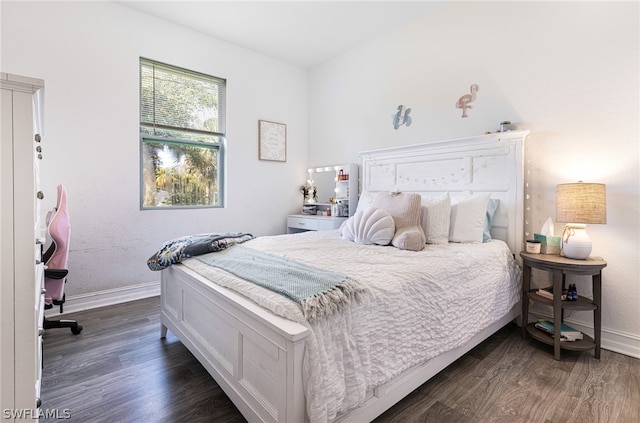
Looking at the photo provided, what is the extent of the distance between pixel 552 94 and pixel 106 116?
3.94m

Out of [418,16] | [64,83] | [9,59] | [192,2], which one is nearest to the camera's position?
[9,59]

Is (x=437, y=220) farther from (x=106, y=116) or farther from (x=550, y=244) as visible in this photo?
(x=106, y=116)

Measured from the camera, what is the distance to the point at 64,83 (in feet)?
8.89

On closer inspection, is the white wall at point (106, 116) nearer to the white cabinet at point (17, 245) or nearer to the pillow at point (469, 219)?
the white cabinet at point (17, 245)

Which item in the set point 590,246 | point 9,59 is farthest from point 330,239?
point 9,59

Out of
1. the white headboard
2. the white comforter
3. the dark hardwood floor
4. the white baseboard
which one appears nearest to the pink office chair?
the dark hardwood floor

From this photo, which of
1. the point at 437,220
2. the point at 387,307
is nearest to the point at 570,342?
the point at 437,220

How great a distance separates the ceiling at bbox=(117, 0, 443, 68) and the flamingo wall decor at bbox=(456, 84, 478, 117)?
0.95m

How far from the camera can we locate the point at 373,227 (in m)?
2.34

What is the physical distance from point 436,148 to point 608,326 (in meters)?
1.89

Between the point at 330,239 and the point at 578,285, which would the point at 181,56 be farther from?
the point at 578,285

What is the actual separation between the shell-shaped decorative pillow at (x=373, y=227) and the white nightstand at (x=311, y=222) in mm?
1244

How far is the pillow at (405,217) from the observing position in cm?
219

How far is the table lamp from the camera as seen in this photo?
197cm
